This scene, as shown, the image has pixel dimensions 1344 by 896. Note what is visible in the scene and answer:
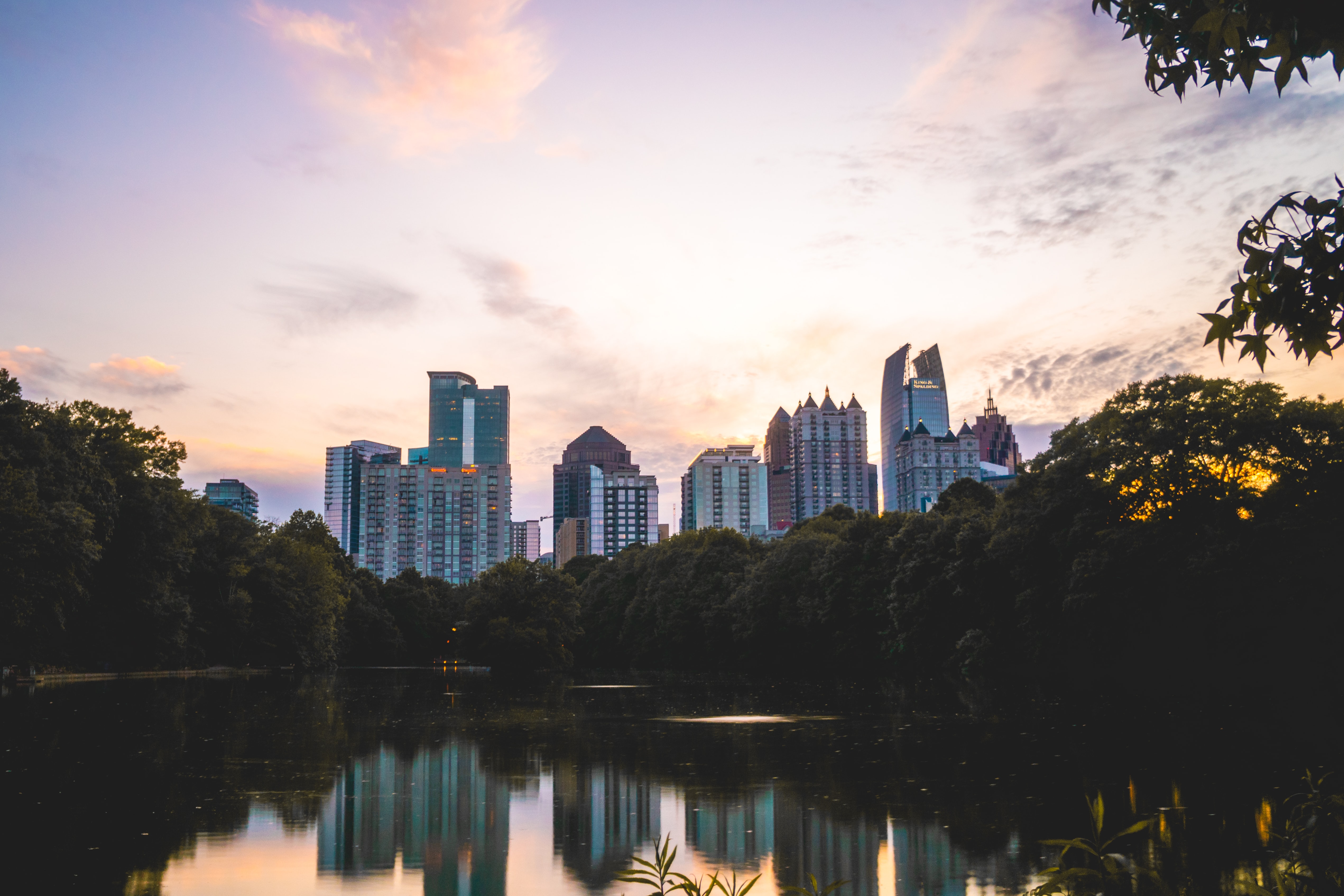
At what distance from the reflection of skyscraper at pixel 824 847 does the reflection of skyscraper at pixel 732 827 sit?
0.54ft

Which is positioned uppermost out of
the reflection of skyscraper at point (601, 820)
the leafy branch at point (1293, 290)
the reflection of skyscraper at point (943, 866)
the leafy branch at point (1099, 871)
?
the leafy branch at point (1293, 290)

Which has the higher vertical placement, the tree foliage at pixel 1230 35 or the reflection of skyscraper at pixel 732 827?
the tree foliage at pixel 1230 35

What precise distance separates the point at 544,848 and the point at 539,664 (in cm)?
6668

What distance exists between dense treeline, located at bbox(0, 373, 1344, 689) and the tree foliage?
2978 centimetres

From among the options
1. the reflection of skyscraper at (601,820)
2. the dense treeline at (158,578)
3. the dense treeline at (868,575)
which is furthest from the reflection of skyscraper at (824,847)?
the dense treeline at (158,578)

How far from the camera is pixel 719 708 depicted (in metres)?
34.2

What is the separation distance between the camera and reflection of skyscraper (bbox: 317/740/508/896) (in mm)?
10344

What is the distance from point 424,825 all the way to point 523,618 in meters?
67.6

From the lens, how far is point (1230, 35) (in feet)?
14.7

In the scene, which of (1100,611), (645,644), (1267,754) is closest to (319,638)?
(645,644)

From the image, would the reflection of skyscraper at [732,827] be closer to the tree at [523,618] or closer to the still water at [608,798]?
the still water at [608,798]

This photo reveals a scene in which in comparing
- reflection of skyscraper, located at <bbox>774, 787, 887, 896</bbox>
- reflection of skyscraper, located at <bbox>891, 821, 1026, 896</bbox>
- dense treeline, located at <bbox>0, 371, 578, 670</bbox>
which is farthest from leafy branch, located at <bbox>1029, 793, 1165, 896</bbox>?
dense treeline, located at <bbox>0, 371, 578, 670</bbox>

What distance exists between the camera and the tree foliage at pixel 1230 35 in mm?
4582

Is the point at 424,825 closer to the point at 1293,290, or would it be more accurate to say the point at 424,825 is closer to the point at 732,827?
the point at 732,827
